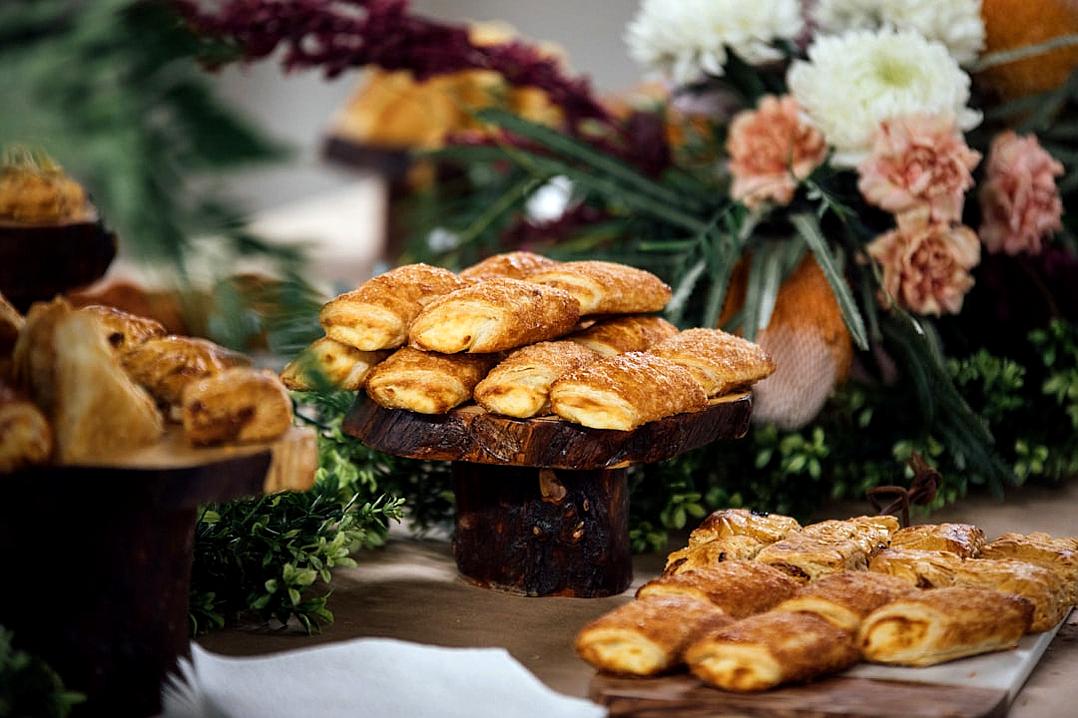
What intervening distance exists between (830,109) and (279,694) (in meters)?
1.16

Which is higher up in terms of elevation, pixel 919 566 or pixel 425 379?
pixel 425 379

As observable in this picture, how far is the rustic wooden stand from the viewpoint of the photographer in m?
1.33

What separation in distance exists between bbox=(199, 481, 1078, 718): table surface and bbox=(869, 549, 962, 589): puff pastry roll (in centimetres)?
12

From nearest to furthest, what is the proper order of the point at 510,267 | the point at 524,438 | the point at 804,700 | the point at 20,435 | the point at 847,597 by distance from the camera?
the point at 20,435, the point at 804,700, the point at 847,597, the point at 524,438, the point at 510,267

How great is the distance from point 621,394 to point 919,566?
1.02 ft

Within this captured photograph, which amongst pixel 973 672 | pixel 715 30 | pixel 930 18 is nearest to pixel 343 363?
pixel 973 672

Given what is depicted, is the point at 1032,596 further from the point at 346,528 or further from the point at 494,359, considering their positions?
the point at 346,528

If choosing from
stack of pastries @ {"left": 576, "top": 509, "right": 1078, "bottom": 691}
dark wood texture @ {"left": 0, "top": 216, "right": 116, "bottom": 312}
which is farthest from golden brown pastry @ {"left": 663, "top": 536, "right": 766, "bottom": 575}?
dark wood texture @ {"left": 0, "top": 216, "right": 116, "bottom": 312}

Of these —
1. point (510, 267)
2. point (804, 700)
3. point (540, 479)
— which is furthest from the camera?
point (510, 267)

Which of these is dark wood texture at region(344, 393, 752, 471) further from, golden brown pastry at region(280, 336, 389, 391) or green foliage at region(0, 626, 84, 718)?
green foliage at region(0, 626, 84, 718)

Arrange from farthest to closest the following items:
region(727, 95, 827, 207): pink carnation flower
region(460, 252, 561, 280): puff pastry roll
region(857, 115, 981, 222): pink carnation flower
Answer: region(727, 95, 827, 207): pink carnation flower, region(857, 115, 981, 222): pink carnation flower, region(460, 252, 561, 280): puff pastry roll

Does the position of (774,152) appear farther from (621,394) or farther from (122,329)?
(122,329)

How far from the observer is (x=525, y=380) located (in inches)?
52.6

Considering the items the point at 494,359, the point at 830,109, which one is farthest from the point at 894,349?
the point at 494,359
